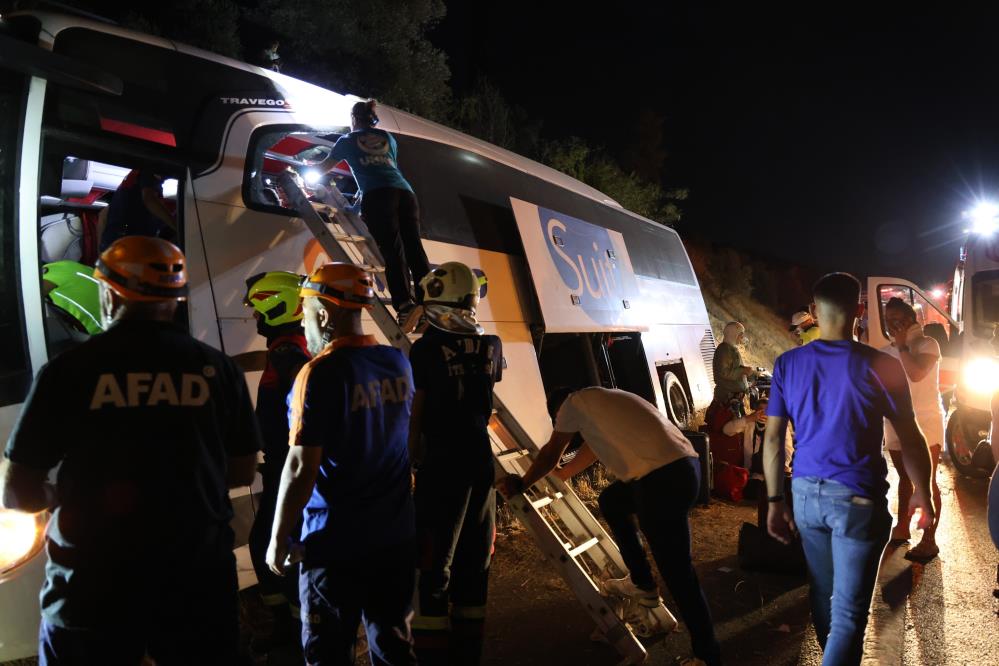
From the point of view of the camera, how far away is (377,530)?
241 centimetres

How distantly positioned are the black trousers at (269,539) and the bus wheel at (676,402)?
7.10 m

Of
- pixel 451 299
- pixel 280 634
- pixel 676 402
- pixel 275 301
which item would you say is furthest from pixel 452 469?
pixel 676 402

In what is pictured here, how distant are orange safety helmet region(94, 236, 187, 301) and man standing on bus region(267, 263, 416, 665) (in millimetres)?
542

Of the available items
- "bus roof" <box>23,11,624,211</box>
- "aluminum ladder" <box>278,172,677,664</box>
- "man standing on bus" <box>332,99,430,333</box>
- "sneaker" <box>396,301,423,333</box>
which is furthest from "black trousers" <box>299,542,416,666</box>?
"bus roof" <box>23,11,624,211</box>

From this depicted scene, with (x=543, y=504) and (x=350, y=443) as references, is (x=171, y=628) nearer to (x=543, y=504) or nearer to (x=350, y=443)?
(x=350, y=443)

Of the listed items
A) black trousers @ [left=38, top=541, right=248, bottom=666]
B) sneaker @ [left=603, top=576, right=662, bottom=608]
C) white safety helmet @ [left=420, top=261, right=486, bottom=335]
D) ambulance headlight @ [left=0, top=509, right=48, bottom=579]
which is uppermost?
white safety helmet @ [left=420, top=261, right=486, bottom=335]

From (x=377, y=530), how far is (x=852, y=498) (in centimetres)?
189

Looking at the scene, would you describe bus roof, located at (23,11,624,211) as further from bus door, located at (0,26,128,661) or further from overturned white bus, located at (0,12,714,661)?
bus door, located at (0,26,128,661)

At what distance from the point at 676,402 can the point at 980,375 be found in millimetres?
3804

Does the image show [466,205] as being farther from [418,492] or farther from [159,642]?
[159,642]

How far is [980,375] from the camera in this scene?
322 inches

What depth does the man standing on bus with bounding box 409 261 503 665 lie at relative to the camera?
3.16m

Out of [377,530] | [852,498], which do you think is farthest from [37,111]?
[852,498]

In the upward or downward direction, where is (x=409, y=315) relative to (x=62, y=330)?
downward
